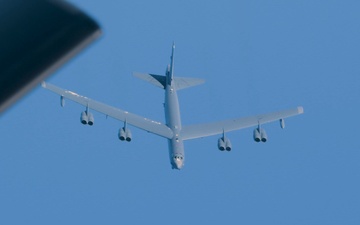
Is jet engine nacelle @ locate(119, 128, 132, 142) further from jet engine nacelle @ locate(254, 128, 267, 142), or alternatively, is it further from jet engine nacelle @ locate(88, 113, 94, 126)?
jet engine nacelle @ locate(254, 128, 267, 142)

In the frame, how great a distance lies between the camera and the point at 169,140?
86375mm

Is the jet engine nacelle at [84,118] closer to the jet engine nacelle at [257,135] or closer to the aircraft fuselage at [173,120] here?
the aircraft fuselage at [173,120]

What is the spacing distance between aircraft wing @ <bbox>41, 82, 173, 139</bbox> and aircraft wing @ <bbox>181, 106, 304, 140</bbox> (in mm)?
4018

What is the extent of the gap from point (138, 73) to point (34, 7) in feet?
282

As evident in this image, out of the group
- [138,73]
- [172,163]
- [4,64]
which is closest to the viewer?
[4,64]

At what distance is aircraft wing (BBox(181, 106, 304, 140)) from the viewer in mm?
94625

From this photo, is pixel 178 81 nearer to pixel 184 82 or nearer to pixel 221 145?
pixel 184 82

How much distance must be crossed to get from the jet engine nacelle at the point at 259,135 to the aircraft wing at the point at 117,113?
9293 mm

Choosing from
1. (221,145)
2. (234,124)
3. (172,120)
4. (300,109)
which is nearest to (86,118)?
(172,120)

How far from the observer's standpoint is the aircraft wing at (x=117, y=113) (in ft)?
297

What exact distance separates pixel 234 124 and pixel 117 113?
13414 millimetres

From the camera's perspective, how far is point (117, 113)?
9488cm

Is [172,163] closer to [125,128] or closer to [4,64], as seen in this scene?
[125,128]

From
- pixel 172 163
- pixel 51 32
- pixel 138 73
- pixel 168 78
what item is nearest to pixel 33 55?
pixel 51 32
